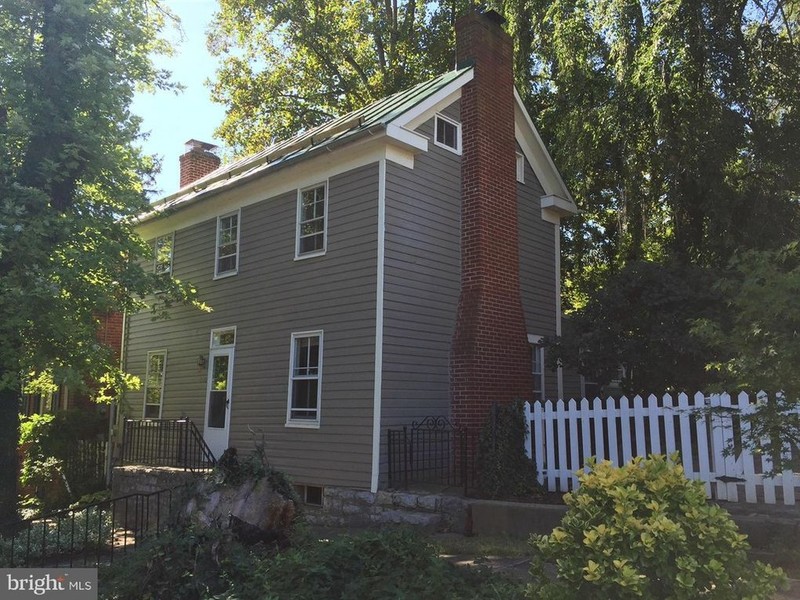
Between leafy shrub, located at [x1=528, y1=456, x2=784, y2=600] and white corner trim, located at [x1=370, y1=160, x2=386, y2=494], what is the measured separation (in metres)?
6.16

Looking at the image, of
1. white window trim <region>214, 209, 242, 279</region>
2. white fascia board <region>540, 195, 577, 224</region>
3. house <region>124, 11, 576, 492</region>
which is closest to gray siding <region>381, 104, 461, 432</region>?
house <region>124, 11, 576, 492</region>

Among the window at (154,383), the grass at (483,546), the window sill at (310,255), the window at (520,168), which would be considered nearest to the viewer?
the grass at (483,546)

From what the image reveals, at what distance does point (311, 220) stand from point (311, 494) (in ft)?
15.8

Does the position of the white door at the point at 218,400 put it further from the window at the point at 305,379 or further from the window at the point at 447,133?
the window at the point at 447,133

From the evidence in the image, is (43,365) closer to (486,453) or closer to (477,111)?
(486,453)

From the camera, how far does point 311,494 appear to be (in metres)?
11.2

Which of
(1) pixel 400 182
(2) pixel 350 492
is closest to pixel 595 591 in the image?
(2) pixel 350 492

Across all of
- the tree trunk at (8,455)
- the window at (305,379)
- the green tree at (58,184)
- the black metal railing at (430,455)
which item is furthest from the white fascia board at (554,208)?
the tree trunk at (8,455)

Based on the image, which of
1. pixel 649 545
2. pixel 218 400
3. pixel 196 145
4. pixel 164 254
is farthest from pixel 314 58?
pixel 649 545

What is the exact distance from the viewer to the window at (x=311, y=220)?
38.8 feet

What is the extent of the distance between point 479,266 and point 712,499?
14.9 feet

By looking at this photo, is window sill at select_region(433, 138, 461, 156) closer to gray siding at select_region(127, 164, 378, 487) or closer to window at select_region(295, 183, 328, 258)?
gray siding at select_region(127, 164, 378, 487)

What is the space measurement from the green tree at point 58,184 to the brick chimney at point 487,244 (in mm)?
5664

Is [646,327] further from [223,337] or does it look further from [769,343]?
[223,337]
